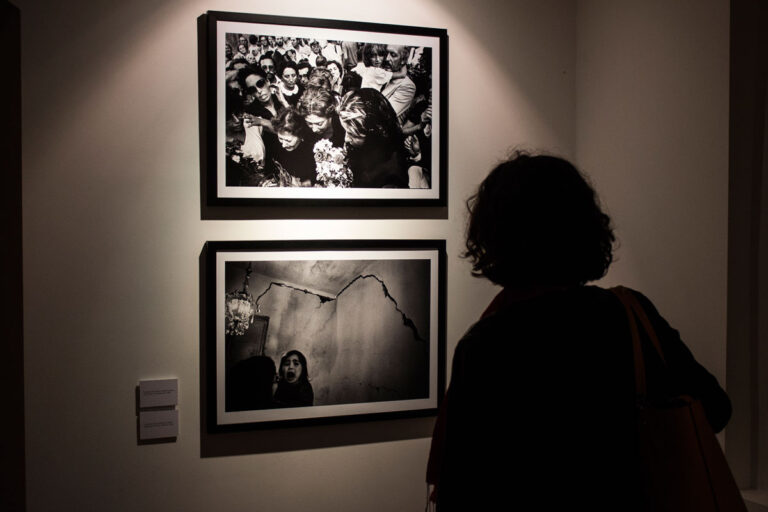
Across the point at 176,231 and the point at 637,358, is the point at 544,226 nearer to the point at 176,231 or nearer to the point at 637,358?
the point at 637,358

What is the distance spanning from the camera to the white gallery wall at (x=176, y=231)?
146cm

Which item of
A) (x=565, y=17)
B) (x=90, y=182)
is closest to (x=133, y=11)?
(x=90, y=182)

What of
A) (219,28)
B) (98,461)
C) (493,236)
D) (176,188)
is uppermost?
(219,28)

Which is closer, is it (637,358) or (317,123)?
(637,358)

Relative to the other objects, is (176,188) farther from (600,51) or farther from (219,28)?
(600,51)

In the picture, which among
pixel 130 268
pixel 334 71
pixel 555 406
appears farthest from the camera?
pixel 334 71

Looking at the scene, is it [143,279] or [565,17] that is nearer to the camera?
[143,279]

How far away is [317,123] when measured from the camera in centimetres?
162

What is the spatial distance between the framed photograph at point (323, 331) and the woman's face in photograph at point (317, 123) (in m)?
0.30

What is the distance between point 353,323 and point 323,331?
8 cm

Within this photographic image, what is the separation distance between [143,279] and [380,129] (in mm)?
721

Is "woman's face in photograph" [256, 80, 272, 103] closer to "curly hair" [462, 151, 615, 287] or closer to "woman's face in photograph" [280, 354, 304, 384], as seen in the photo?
"woman's face in photograph" [280, 354, 304, 384]

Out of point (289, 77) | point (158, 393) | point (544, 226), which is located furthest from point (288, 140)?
point (544, 226)

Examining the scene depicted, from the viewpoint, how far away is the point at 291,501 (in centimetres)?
163
